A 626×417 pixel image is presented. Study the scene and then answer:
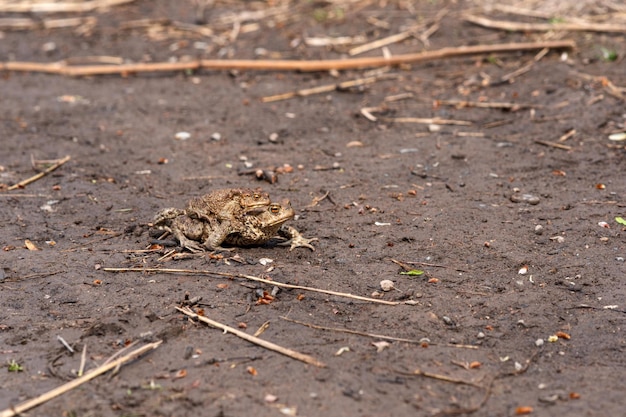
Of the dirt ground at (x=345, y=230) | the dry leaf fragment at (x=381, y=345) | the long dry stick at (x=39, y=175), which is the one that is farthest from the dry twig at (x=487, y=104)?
the dry leaf fragment at (x=381, y=345)

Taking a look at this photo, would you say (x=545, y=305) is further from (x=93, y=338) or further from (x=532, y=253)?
(x=93, y=338)

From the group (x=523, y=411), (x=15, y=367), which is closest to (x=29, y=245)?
(x=15, y=367)

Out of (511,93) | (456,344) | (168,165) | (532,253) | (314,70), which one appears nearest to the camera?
(456,344)

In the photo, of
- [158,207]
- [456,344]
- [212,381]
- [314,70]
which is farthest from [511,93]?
[212,381]

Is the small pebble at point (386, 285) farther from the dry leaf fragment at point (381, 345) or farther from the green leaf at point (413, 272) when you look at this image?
the dry leaf fragment at point (381, 345)

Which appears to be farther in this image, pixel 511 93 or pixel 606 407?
pixel 511 93

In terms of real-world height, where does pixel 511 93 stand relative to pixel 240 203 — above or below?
below
